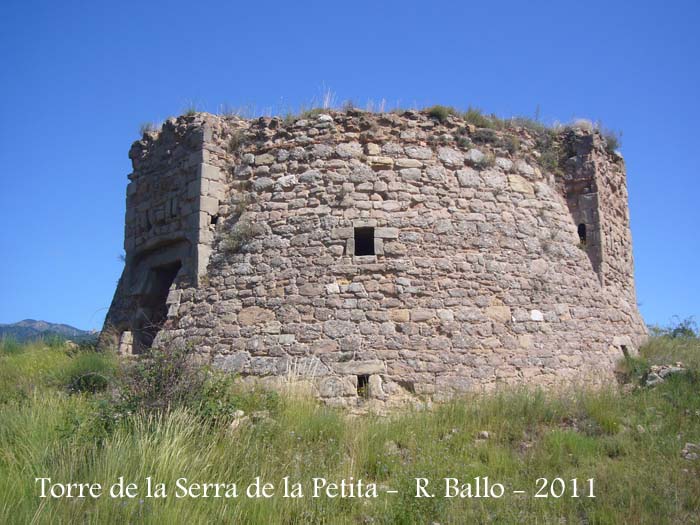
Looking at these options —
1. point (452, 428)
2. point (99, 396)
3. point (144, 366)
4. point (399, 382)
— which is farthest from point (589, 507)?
point (99, 396)

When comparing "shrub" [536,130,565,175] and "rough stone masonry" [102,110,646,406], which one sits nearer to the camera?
"rough stone masonry" [102,110,646,406]

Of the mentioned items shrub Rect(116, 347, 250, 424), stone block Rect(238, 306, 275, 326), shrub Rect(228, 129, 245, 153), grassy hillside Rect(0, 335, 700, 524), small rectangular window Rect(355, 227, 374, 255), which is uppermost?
shrub Rect(228, 129, 245, 153)

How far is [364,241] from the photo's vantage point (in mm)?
9016

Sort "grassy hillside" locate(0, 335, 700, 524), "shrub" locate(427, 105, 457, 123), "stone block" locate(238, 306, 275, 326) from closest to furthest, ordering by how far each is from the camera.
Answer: "grassy hillside" locate(0, 335, 700, 524)
"stone block" locate(238, 306, 275, 326)
"shrub" locate(427, 105, 457, 123)

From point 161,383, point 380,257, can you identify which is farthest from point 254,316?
point 161,383

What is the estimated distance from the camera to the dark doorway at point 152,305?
10242 millimetres

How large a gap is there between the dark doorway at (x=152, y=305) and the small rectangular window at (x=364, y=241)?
3.08 metres

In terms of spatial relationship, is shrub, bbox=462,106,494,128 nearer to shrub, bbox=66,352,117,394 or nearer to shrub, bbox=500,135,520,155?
shrub, bbox=500,135,520,155

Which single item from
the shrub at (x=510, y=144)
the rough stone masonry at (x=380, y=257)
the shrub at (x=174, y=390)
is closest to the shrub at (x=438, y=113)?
the rough stone masonry at (x=380, y=257)

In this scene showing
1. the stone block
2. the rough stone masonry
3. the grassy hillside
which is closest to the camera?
the grassy hillside

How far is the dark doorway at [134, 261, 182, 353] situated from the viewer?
1024 centimetres

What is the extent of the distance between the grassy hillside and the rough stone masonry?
820mm

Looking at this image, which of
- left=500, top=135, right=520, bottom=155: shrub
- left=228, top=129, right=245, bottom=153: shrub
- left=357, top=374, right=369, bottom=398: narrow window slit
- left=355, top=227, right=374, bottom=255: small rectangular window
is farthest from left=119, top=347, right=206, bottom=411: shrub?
left=500, top=135, right=520, bottom=155: shrub

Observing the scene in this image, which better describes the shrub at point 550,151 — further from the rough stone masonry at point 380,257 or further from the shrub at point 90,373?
the shrub at point 90,373
